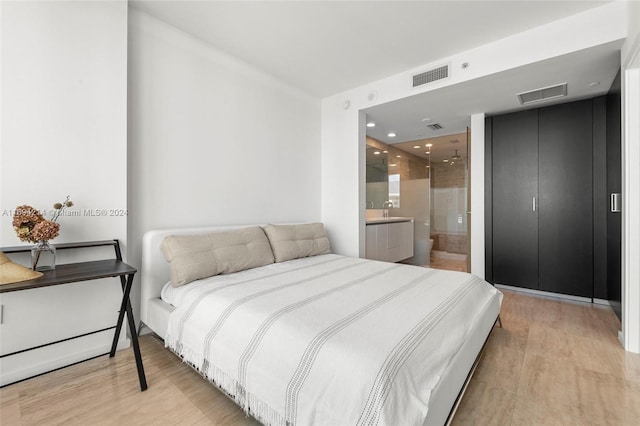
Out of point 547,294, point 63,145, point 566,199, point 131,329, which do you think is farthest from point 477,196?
point 63,145

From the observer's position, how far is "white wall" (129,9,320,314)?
2.40 meters

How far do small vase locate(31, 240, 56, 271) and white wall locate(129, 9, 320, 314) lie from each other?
21.6 inches

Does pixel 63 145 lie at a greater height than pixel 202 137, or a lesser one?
lesser

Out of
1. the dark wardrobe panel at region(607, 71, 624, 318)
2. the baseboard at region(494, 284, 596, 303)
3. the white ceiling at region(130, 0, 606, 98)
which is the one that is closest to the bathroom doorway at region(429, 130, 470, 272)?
the baseboard at region(494, 284, 596, 303)

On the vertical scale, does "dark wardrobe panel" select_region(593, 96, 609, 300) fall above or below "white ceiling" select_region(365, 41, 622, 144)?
below

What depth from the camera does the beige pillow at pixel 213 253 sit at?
208 centimetres

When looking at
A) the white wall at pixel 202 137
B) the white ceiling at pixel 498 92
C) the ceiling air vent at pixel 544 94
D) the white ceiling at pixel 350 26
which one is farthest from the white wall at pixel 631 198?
the white wall at pixel 202 137

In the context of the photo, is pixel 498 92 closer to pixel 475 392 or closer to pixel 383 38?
pixel 383 38

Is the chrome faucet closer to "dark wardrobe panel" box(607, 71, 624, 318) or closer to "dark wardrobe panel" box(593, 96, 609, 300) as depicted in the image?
"dark wardrobe panel" box(593, 96, 609, 300)

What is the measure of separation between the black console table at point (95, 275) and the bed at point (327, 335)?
8.9 inches

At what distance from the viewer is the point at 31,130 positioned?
181 cm

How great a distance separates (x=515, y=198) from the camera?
368 cm

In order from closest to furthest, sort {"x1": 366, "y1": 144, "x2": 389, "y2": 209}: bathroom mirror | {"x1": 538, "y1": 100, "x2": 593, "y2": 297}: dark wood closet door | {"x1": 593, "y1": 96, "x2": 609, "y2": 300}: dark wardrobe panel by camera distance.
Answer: {"x1": 593, "y1": 96, "x2": 609, "y2": 300}: dark wardrobe panel < {"x1": 538, "y1": 100, "x2": 593, "y2": 297}: dark wood closet door < {"x1": 366, "y1": 144, "x2": 389, "y2": 209}: bathroom mirror

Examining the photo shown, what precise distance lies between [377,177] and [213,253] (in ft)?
11.7
